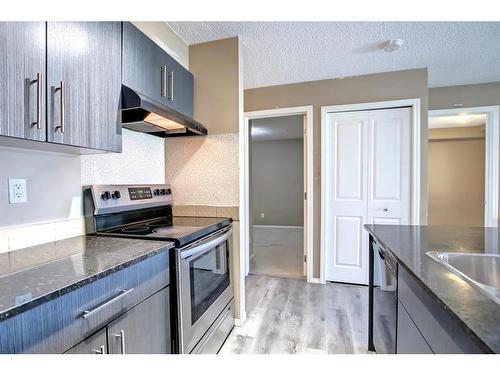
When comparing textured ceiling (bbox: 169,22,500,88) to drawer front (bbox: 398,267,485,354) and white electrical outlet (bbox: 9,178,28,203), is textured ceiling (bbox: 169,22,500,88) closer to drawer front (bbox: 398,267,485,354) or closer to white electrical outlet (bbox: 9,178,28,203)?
white electrical outlet (bbox: 9,178,28,203)

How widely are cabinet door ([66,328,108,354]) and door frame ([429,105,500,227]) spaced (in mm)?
4004

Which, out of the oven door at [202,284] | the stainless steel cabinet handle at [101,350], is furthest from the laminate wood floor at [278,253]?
the stainless steel cabinet handle at [101,350]

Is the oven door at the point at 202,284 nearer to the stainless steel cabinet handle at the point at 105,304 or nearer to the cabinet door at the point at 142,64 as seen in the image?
the stainless steel cabinet handle at the point at 105,304

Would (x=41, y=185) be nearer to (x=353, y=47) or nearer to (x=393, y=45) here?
(x=353, y=47)

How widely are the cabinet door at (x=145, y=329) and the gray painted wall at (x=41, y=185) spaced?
0.69m

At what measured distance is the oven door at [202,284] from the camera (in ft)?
4.19

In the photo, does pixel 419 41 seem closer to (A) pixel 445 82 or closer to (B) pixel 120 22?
(A) pixel 445 82

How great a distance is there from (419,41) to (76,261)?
9.27ft

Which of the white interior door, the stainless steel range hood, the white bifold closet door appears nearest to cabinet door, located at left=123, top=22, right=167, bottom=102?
the stainless steel range hood

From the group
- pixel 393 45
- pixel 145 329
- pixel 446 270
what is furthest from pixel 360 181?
pixel 145 329

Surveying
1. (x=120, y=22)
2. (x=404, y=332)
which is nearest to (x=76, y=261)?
(x=120, y=22)

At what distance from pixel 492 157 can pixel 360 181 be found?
1.71 metres

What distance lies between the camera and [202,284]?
1493 millimetres
